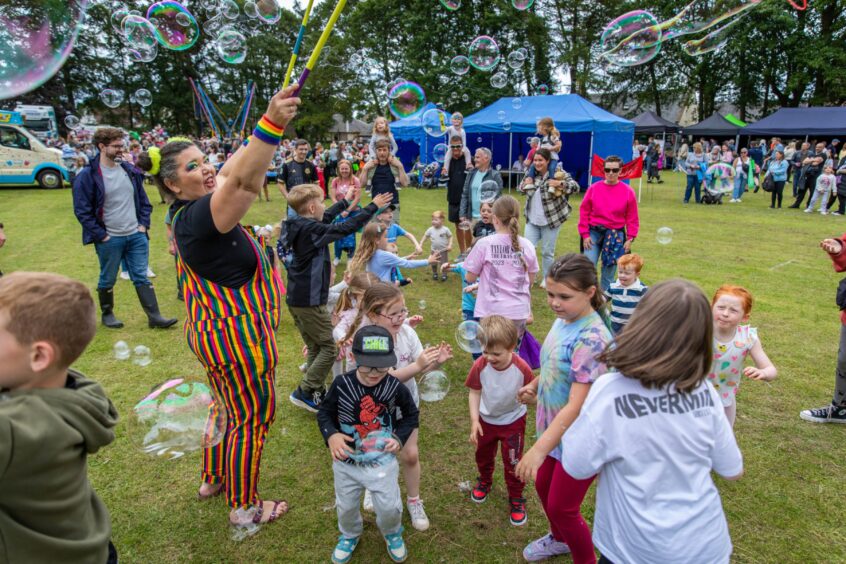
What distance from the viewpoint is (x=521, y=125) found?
1866 cm

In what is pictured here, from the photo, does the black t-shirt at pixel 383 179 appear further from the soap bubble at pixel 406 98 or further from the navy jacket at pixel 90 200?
the navy jacket at pixel 90 200

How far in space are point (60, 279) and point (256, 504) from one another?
1995 mm

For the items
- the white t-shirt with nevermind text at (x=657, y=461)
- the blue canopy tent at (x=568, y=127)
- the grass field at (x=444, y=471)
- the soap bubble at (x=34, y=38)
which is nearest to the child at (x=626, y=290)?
the grass field at (x=444, y=471)

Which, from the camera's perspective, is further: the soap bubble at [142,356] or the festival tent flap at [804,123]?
the festival tent flap at [804,123]

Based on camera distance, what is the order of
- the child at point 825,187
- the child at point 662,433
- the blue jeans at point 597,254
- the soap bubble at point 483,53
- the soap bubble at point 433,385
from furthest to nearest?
the child at point 825,187 → the soap bubble at point 483,53 → the blue jeans at point 597,254 → the soap bubble at point 433,385 → the child at point 662,433

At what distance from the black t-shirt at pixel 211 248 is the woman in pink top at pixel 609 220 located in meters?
4.66

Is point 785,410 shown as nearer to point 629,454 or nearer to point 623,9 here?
point 629,454

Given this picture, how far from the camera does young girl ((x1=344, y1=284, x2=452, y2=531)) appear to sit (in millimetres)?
2799

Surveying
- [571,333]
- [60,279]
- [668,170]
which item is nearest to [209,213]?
[60,279]

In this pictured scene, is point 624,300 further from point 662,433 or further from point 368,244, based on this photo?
point 662,433

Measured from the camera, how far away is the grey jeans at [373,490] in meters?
2.56

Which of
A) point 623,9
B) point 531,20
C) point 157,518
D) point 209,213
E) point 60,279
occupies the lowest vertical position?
point 157,518

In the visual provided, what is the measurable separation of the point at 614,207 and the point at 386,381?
454 cm

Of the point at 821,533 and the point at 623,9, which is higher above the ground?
the point at 623,9
